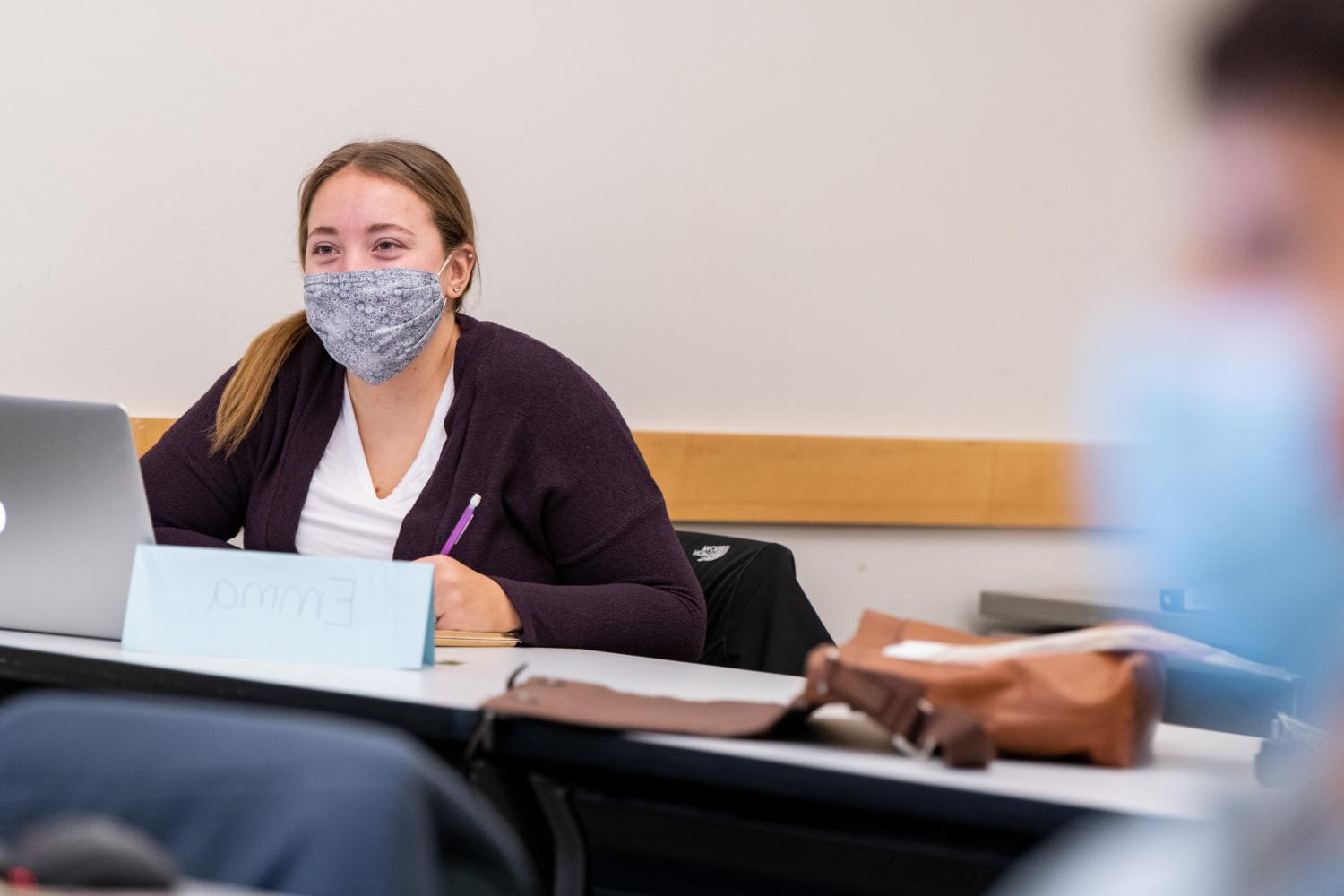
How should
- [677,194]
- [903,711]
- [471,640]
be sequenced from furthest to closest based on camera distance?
1. [677,194]
2. [471,640]
3. [903,711]

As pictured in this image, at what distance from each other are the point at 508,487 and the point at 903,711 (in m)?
0.90

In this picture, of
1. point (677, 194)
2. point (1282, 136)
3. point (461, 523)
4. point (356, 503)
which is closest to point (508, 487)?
point (461, 523)

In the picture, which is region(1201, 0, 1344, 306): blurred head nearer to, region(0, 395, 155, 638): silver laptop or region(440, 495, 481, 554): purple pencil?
region(0, 395, 155, 638): silver laptop

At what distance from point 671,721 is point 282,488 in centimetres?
97

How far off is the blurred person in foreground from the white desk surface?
156 millimetres

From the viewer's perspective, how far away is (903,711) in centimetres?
105

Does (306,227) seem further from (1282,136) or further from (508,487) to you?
(1282,136)

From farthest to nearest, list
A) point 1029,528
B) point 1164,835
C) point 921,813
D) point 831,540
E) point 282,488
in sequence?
point 1029,528 < point 831,540 < point 282,488 < point 921,813 < point 1164,835

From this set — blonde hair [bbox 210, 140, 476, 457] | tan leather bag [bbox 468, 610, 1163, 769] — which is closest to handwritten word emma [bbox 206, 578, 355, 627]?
tan leather bag [bbox 468, 610, 1163, 769]

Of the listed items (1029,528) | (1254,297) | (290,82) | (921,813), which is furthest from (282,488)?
(1029,528)

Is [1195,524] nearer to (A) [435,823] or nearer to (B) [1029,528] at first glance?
(A) [435,823]

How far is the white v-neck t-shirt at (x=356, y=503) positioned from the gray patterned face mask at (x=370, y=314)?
10 cm

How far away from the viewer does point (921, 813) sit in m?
0.99

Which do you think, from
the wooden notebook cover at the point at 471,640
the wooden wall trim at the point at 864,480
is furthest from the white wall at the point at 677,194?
the wooden notebook cover at the point at 471,640
